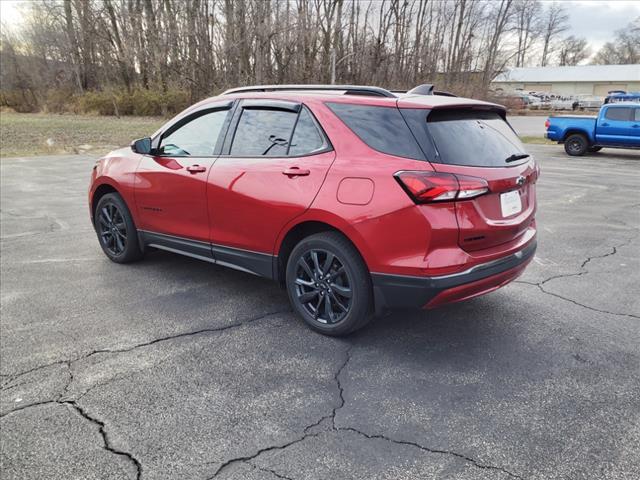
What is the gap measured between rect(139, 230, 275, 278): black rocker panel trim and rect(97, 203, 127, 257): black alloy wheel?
0.36m

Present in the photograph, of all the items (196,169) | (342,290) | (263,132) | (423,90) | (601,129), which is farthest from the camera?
(601,129)

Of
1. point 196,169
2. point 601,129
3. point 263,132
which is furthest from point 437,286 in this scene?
point 601,129

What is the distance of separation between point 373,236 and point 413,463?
136cm

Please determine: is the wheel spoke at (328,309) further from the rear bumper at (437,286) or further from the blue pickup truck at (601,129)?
the blue pickup truck at (601,129)

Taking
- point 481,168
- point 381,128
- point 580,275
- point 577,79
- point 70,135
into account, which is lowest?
point 580,275

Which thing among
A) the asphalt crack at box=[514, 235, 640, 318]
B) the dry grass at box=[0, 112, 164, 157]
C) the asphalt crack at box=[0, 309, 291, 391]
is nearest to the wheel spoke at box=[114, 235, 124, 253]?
the asphalt crack at box=[0, 309, 291, 391]

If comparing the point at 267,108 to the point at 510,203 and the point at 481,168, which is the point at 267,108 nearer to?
the point at 481,168

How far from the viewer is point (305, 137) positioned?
3.58 meters

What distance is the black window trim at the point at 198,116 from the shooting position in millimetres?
4148

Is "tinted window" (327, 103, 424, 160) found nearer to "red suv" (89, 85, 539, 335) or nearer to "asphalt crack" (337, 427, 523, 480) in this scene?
"red suv" (89, 85, 539, 335)

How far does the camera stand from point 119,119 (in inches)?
1107

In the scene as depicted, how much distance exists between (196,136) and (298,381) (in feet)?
8.14

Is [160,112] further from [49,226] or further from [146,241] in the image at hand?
[146,241]

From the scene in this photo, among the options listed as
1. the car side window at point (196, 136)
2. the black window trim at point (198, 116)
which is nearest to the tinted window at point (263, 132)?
the black window trim at point (198, 116)
